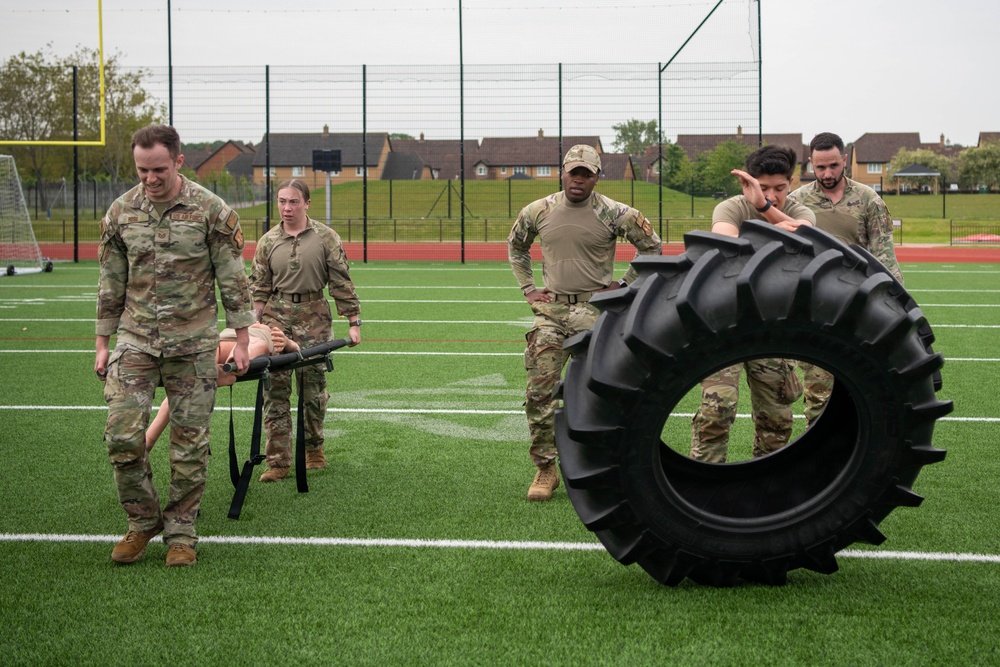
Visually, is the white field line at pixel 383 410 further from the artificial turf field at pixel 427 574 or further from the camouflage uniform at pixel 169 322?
the camouflage uniform at pixel 169 322

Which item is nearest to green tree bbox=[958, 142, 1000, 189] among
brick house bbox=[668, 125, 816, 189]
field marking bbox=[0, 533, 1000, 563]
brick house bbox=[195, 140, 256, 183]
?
brick house bbox=[195, 140, 256, 183]

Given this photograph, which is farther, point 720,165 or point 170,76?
point 720,165

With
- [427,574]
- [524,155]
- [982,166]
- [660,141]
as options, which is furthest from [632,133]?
[982,166]

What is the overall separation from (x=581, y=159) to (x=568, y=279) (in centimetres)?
72

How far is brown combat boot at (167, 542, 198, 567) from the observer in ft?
A: 17.1

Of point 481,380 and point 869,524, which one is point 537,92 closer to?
point 481,380

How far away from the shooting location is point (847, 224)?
700 centimetres

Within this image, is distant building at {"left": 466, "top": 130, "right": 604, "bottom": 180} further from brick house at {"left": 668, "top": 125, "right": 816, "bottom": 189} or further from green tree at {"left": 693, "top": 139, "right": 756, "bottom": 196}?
green tree at {"left": 693, "top": 139, "right": 756, "bottom": 196}

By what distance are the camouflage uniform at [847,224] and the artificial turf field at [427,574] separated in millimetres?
867

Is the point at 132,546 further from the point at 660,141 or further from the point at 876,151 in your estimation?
the point at 876,151

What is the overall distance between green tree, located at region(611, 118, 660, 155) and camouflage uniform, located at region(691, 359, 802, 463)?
69.8ft

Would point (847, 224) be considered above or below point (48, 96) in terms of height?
below

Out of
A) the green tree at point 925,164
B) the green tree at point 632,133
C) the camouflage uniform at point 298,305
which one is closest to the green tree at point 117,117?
the green tree at point 632,133

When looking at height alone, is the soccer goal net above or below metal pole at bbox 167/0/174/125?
below
